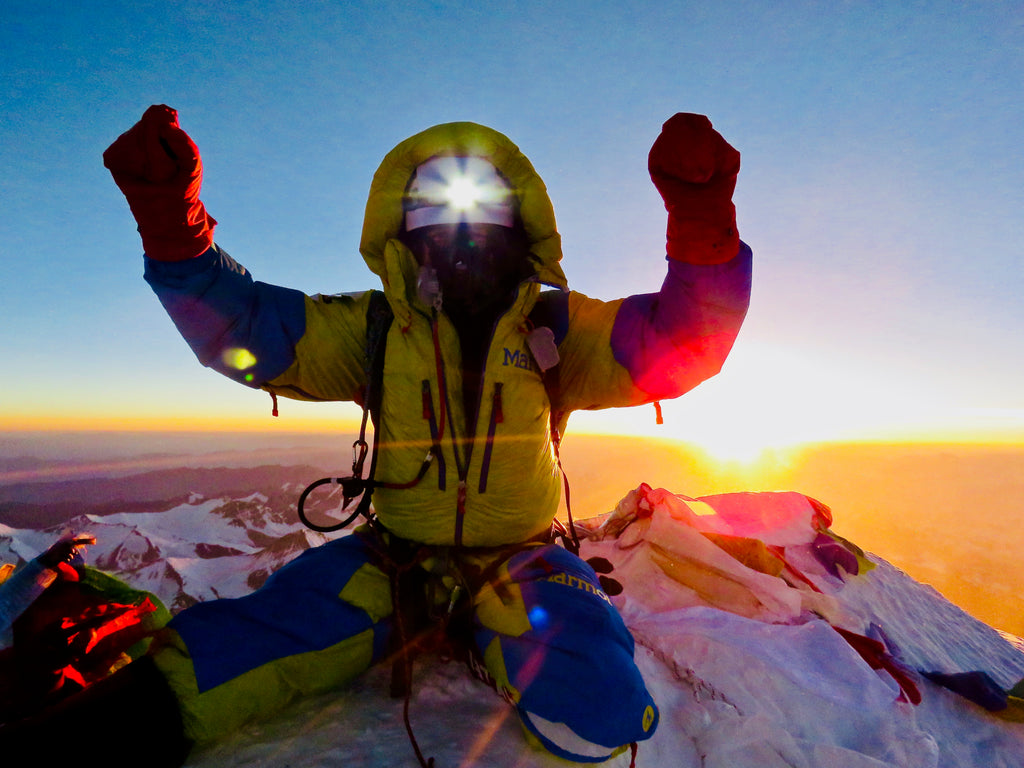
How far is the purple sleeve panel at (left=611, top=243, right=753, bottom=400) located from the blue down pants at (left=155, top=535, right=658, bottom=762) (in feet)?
3.21

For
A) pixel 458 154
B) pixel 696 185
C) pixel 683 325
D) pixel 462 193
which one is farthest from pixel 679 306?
pixel 458 154

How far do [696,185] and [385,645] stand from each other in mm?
2239

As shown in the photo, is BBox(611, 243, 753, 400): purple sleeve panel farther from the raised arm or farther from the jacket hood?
the jacket hood

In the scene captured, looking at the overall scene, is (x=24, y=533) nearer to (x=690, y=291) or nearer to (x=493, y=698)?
(x=493, y=698)

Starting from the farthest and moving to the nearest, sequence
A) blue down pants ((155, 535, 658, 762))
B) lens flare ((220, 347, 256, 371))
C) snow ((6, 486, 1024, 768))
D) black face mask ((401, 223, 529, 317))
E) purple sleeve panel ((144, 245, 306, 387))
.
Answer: black face mask ((401, 223, 529, 317)) → lens flare ((220, 347, 256, 371)) → purple sleeve panel ((144, 245, 306, 387)) → snow ((6, 486, 1024, 768)) → blue down pants ((155, 535, 658, 762))

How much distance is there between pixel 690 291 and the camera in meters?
1.90

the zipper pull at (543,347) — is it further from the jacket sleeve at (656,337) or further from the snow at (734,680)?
the snow at (734,680)

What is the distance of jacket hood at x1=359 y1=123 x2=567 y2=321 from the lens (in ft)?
7.80

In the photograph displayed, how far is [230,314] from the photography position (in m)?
1.95

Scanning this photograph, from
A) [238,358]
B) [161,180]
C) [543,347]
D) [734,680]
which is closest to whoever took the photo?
[161,180]

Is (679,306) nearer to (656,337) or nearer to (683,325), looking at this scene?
(683,325)

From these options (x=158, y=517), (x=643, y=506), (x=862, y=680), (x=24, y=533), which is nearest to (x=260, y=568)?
(x=24, y=533)

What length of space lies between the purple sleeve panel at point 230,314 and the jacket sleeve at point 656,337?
1.36 meters

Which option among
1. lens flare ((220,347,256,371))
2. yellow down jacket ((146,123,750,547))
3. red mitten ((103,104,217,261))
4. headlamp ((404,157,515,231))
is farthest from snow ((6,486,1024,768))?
headlamp ((404,157,515,231))
